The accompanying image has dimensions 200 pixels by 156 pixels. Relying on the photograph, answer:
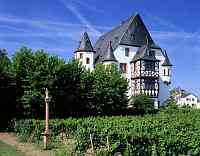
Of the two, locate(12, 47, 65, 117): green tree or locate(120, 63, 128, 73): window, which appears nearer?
locate(12, 47, 65, 117): green tree

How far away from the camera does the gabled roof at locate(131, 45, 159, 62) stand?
59062 mm

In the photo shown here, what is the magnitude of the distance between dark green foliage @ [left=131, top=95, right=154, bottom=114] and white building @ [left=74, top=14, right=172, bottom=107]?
6.74 metres

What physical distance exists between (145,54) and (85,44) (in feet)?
31.6

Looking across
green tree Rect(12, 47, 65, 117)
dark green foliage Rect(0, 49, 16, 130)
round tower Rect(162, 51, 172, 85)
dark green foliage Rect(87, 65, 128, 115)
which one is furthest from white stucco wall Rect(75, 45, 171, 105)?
dark green foliage Rect(0, 49, 16, 130)

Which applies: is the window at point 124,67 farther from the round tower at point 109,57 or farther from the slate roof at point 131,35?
the slate roof at point 131,35

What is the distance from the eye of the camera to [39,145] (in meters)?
21.6

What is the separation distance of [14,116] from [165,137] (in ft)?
77.1

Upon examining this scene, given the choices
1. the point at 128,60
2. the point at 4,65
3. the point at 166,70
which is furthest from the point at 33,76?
the point at 166,70

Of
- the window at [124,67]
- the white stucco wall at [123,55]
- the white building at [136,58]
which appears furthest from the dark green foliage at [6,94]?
the window at [124,67]

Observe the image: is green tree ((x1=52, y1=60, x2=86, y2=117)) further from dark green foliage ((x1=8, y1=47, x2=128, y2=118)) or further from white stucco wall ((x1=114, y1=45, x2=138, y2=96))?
white stucco wall ((x1=114, y1=45, x2=138, y2=96))

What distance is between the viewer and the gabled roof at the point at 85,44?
61375 mm

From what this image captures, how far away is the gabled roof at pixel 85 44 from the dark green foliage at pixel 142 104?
523 inches

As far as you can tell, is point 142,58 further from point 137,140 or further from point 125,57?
point 137,140

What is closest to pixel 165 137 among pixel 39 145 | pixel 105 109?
pixel 39 145
